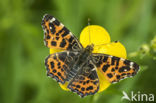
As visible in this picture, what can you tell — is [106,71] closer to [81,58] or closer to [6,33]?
[81,58]

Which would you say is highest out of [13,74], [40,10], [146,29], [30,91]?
[40,10]

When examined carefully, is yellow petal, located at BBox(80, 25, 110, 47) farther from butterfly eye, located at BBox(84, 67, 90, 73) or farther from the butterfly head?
butterfly eye, located at BBox(84, 67, 90, 73)

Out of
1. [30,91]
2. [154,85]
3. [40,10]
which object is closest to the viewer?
[154,85]

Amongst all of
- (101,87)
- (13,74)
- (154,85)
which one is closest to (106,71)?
(101,87)

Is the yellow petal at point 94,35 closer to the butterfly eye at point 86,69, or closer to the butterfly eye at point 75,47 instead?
the butterfly eye at point 75,47

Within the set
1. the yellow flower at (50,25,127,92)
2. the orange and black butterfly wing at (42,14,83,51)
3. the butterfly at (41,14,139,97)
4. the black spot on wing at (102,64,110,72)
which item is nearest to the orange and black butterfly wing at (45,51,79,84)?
the butterfly at (41,14,139,97)
